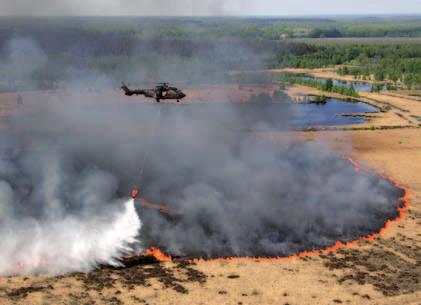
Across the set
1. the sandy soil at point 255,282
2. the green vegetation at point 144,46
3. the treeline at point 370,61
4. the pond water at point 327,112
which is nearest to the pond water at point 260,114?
the pond water at point 327,112

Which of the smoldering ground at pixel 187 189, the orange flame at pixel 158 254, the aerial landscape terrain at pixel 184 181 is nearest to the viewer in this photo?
the aerial landscape terrain at pixel 184 181

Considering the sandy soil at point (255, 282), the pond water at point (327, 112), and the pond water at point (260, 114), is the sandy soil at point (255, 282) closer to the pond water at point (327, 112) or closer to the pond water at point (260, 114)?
the pond water at point (260, 114)

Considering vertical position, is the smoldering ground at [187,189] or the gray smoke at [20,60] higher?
the gray smoke at [20,60]

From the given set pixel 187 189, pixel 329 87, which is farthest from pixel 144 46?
pixel 329 87

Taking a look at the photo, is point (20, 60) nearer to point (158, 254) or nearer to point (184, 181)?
point (184, 181)

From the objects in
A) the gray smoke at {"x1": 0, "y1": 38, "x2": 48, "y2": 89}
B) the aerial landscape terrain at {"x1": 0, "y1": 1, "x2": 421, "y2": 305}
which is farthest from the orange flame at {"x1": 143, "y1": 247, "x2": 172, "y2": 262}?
the gray smoke at {"x1": 0, "y1": 38, "x2": 48, "y2": 89}

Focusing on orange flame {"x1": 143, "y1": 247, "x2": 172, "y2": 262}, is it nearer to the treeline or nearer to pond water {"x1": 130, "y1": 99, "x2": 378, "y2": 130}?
pond water {"x1": 130, "y1": 99, "x2": 378, "y2": 130}

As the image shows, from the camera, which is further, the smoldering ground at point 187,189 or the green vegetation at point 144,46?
the green vegetation at point 144,46
